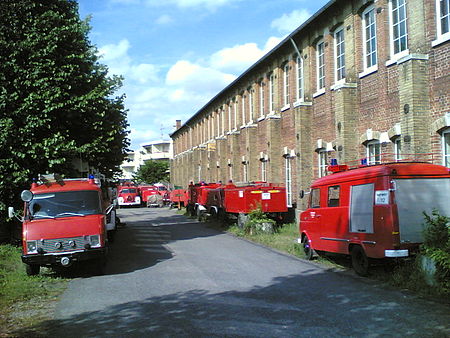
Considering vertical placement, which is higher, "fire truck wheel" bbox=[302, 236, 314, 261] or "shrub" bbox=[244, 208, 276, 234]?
"shrub" bbox=[244, 208, 276, 234]

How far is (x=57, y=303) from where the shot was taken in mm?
7941

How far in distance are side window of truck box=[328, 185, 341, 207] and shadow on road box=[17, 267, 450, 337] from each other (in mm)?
2441

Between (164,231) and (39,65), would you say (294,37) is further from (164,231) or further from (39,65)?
(39,65)

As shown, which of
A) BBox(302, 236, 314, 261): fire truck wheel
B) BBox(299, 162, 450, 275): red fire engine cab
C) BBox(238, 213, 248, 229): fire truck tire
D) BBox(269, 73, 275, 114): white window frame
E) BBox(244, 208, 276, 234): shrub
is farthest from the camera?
BBox(269, 73, 275, 114): white window frame

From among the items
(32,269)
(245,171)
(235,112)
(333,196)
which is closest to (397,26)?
(333,196)

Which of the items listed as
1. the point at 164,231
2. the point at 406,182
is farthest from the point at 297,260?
the point at 164,231

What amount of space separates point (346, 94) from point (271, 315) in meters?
11.2

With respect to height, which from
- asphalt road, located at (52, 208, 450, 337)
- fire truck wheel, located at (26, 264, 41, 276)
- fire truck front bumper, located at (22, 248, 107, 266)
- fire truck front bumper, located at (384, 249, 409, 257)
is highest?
fire truck front bumper, located at (384, 249, 409, 257)

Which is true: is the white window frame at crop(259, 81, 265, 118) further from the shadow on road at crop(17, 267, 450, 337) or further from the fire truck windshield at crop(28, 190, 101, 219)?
the shadow on road at crop(17, 267, 450, 337)

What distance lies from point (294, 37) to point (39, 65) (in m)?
12.4

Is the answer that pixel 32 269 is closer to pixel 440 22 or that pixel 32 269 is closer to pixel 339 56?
pixel 440 22

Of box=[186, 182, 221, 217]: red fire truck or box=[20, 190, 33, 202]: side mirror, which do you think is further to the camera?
box=[186, 182, 221, 217]: red fire truck

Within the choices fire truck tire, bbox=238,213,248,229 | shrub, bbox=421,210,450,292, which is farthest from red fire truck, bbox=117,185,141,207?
shrub, bbox=421,210,450,292

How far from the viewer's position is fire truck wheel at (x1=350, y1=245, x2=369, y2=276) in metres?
9.25
